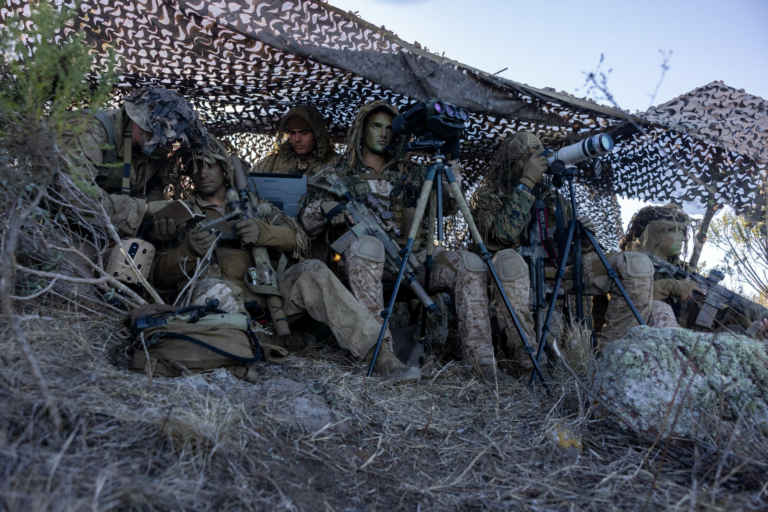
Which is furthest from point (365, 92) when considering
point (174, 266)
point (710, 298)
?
point (710, 298)

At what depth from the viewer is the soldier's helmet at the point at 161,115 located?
343 centimetres

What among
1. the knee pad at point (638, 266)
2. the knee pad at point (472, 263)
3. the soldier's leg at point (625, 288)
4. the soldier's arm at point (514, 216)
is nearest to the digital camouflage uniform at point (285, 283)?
the knee pad at point (472, 263)

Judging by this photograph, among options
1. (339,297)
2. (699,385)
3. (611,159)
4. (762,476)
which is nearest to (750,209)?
(611,159)

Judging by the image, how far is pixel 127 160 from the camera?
345 centimetres

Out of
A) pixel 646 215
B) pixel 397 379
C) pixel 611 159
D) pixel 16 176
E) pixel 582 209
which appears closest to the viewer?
pixel 16 176

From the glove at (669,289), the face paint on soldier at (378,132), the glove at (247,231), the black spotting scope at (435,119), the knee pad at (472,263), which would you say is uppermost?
the black spotting scope at (435,119)

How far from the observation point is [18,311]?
8.61 ft

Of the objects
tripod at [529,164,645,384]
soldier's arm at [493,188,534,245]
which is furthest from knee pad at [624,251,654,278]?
soldier's arm at [493,188,534,245]

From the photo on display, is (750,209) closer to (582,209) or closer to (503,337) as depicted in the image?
(582,209)

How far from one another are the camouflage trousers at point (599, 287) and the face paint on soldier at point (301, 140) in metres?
1.87

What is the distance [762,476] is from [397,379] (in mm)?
1673

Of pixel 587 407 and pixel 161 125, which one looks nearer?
pixel 587 407

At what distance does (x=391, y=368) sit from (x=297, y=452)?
1.18 metres

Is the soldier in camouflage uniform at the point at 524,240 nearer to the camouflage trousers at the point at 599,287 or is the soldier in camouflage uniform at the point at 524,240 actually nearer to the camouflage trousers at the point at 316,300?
the camouflage trousers at the point at 599,287
